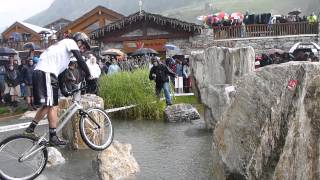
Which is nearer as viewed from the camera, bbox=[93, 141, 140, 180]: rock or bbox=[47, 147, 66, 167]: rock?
bbox=[93, 141, 140, 180]: rock

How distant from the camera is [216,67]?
1478 cm

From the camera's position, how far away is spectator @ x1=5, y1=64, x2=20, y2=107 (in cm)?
2070

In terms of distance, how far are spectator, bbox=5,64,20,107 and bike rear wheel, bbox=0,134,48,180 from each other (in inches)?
499

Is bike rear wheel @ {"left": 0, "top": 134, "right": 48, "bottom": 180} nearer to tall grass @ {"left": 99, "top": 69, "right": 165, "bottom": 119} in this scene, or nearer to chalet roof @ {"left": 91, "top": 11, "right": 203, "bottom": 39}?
tall grass @ {"left": 99, "top": 69, "right": 165, "bottom": 119}

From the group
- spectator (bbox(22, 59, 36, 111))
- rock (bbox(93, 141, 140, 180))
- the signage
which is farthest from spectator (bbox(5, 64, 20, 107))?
the signage

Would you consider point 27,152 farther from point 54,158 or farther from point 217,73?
point 217,73

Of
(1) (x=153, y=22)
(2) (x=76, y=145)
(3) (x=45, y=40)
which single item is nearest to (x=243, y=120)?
(2) (x=76, y=145)

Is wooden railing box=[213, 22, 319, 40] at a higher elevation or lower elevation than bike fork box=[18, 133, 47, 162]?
higher

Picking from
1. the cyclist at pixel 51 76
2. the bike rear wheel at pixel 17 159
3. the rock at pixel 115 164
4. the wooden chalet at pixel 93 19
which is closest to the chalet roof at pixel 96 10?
the wooden chalet at pixel 93 19

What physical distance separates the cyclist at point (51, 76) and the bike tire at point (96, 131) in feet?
2.02

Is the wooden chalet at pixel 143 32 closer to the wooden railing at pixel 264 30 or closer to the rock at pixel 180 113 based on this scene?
the wooden railing at pixel 264 30

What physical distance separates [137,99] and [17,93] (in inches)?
229

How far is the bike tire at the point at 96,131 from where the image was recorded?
29.7 ft

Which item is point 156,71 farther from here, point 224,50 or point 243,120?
point 243,120
